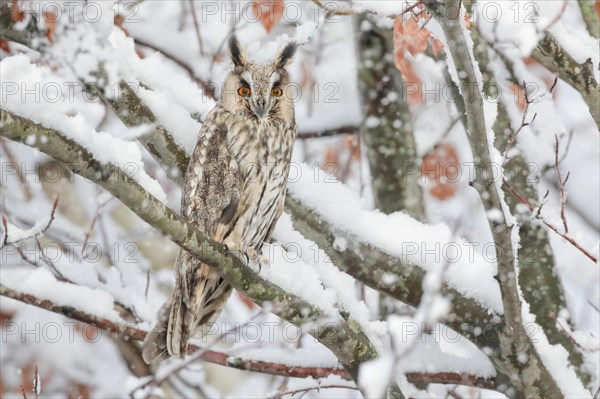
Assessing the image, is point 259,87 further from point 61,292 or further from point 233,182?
point 61,292

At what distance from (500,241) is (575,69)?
71 centimetres

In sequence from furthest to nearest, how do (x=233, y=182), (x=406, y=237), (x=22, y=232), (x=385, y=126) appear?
(x=385, y=126)
(x=233, y=182)
(x=406, y=237)
(x=22, y=232)

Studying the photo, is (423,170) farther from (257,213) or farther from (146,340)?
(146,340)

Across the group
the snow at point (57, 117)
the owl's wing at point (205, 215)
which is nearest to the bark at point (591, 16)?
the owl's wing at point (205, 215)

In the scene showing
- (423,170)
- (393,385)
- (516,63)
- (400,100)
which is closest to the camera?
(393,385)

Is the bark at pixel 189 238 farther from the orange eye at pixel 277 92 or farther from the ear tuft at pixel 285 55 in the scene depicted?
the ear tuft at pixel 285 55

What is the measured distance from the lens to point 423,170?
20.4ft

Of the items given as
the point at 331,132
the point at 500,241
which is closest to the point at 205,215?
the point at 500,241

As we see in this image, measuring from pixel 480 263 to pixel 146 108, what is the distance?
4.87 feet

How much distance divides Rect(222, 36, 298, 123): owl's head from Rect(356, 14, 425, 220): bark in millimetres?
1289

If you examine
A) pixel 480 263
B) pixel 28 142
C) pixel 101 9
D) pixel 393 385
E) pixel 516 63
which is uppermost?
pixel 516 63

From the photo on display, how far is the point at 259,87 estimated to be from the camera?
155 inches

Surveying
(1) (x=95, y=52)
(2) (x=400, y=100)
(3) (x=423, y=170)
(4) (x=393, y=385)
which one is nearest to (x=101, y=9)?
(1) (x=95, y=52)

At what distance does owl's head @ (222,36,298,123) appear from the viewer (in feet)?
12.9
